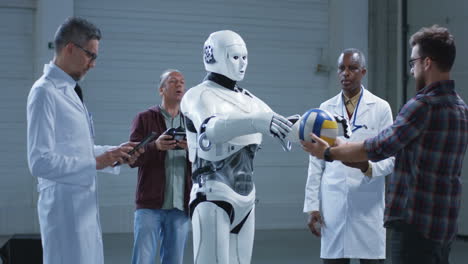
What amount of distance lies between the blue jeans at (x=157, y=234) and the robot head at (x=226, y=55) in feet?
4.73

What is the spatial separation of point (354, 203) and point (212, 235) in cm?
133

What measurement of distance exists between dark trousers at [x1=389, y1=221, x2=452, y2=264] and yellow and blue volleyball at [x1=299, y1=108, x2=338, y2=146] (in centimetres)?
61

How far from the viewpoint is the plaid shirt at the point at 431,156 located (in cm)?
305

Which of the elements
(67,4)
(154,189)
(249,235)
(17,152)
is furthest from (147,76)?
(249,235)

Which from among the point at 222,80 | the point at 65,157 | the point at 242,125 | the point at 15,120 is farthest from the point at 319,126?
the point at 15,120

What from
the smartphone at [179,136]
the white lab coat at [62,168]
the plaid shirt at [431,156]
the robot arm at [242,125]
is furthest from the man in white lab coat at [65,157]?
the plaid shirt at [431,156]

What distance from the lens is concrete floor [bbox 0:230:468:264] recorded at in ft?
25.1

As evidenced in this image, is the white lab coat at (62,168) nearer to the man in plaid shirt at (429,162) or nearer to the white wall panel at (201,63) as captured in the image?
the man in plaid shirt at (429,162)

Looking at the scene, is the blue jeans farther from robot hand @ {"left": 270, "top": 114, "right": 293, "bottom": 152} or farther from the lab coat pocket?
robot hand @ {"left": 270, "top": 114, "right": 293, "bottom": 152}

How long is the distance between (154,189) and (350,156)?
2153 mm

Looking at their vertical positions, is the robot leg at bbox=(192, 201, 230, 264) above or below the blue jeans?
above

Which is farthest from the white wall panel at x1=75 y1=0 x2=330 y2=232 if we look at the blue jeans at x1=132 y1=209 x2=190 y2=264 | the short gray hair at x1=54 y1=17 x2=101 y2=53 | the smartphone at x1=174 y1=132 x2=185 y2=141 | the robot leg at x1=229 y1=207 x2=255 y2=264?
the short gray hair at x1=54 y1=17 x2=101 y2=53

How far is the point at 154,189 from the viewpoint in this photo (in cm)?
504

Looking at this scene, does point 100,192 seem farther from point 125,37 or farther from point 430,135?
point 430,135
